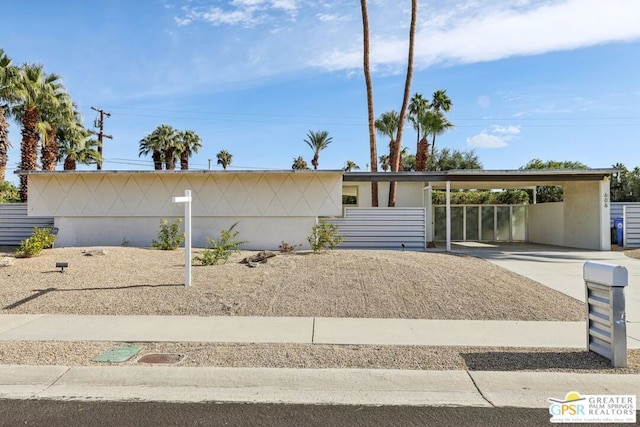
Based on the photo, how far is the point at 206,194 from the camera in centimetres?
1811

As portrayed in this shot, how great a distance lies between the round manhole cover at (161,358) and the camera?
18.9 feet

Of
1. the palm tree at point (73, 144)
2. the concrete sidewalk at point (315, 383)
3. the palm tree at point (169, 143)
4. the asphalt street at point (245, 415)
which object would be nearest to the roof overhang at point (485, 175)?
the concrete sidewalk at point (315, 383)

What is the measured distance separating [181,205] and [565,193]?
17528 millimetres

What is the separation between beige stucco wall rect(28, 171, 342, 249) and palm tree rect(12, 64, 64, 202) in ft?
29.4

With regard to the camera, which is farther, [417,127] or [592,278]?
[417,127]

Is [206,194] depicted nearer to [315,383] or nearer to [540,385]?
[315,383]

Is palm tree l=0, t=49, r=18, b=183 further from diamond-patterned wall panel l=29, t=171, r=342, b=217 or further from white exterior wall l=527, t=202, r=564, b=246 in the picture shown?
white exterior wall l=527, t=202, r=564, b=246

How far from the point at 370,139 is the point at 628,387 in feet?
70.2

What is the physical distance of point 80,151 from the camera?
1451 inches

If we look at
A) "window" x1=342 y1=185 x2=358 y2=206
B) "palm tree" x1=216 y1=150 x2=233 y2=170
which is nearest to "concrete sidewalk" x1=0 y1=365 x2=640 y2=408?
"window" x1=342 y1=185 x2=358 y2=206

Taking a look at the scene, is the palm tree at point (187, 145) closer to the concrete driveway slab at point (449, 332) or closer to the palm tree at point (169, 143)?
the palm tree at point (169, 143)

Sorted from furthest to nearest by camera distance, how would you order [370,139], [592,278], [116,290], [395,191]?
[370,139], [395,191], [116,290], [592,278]

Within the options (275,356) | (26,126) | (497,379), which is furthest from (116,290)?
(26,126)

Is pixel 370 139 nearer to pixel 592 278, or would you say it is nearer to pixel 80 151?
pixel 592 278
